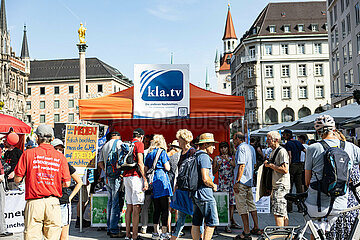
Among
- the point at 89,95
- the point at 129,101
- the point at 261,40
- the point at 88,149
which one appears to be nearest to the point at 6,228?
the point at 88,149

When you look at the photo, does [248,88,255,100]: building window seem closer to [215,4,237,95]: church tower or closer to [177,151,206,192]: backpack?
[215,4,237,95]: church tower

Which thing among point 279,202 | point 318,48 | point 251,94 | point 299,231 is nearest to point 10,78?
point 251,94

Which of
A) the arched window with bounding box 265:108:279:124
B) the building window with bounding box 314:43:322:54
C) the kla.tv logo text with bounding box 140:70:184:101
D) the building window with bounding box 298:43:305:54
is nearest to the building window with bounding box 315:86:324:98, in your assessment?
the building window with bounding box 314:43:322:54

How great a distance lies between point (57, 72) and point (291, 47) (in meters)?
46.4

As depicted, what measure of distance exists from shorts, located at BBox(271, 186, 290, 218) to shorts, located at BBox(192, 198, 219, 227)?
1.10 meters

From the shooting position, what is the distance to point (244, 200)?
7.21 metres

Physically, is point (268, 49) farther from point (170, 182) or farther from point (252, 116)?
point (170, 182)

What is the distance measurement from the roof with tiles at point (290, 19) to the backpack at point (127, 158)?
61266mm

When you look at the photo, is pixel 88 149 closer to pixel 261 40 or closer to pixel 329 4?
pixel 329 4

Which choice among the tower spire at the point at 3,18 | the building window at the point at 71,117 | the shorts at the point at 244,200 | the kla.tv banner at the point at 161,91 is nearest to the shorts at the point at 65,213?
the shorts at the point at 244,200

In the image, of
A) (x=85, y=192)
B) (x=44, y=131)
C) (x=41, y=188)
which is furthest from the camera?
(x=85, y=192)

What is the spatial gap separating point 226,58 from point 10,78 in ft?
202

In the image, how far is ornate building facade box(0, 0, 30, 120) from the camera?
205 ft

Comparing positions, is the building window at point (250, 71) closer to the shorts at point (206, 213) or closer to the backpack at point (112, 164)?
the backpack at point (112, 164)
